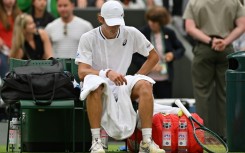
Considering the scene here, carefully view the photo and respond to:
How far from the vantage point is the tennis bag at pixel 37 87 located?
11.1 m

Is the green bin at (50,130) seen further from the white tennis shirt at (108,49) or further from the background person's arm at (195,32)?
the background person's arm at (195,32)

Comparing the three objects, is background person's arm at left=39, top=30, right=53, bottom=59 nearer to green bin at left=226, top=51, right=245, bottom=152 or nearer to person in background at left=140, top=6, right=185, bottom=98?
person in background at left=140, top=6, right=185, bottom=98

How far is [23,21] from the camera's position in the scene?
1557cm

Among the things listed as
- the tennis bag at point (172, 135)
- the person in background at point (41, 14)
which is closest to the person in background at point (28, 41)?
the person in background at point (41, 14)

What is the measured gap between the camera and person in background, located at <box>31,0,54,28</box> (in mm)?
16953

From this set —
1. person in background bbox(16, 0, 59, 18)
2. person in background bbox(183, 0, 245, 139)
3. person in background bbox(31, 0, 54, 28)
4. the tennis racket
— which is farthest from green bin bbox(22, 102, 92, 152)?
person in background bbox(16, 0, 59, 18)

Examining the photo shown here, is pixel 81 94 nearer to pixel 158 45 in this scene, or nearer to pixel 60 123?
pixel 60 123

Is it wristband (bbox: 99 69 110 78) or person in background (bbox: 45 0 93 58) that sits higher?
person in background (bbox: 45 0 93 58)

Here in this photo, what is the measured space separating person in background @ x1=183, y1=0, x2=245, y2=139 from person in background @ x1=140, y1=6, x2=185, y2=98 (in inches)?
59.6

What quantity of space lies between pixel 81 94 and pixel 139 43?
3.60 feet

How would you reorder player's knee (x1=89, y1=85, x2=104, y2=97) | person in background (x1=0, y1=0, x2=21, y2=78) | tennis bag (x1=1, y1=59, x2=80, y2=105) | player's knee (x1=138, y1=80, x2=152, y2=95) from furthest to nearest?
person in background (x1=0, y1=0, x2=21, y2=78), tennis bag (x1=1, y1=59, x2=80, y2=105), player's knee (x1=138, y1=80, x2=152, y2=95), player's knee (x1=89, y1=85, x2=104, y2=97)

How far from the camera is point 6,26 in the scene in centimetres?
1653

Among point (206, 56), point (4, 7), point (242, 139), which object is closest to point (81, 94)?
point (242, 139)

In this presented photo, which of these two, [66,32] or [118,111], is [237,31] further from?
[118,111]
